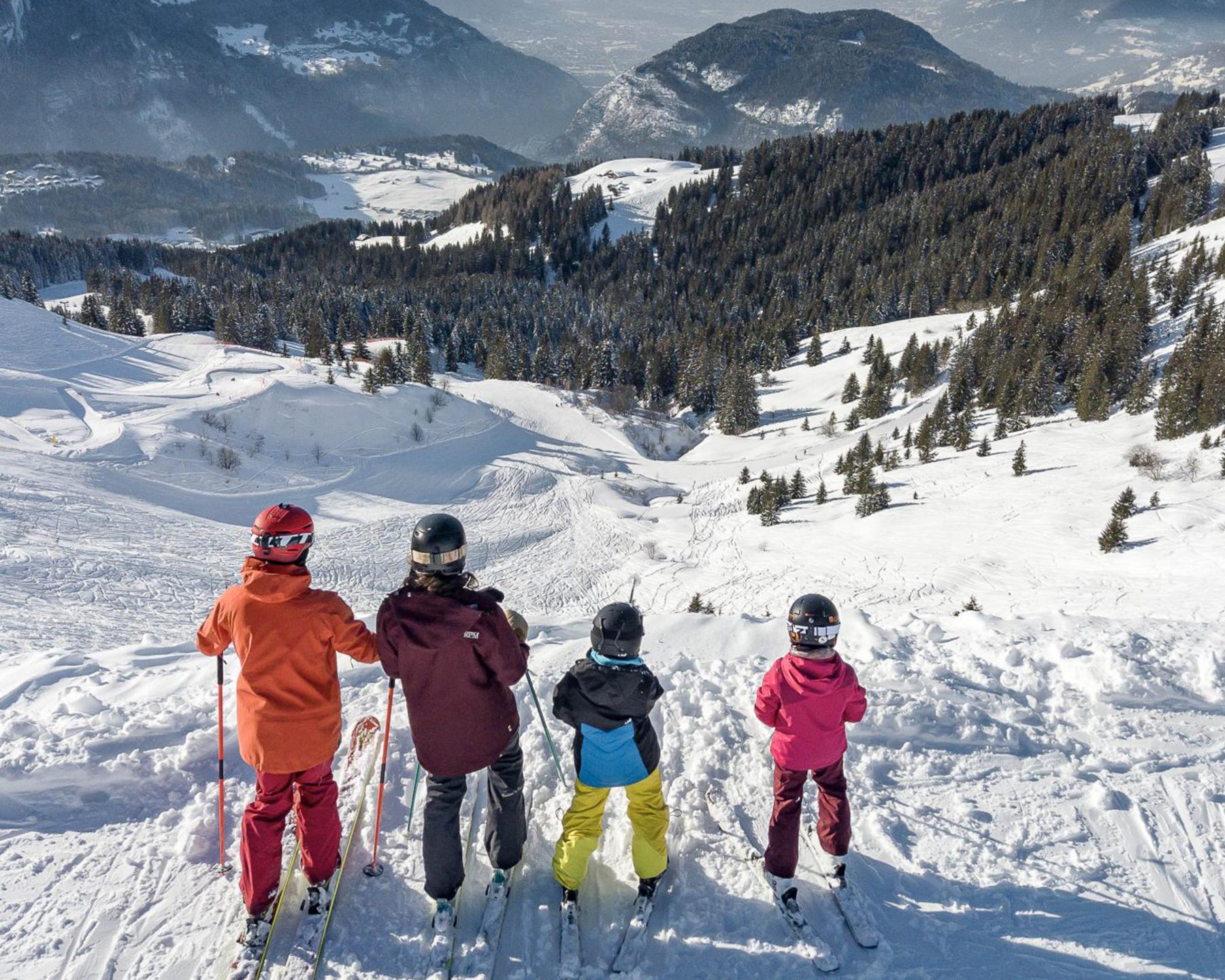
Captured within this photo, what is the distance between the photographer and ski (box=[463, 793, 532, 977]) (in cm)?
338

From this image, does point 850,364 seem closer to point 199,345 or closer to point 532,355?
point 532,355

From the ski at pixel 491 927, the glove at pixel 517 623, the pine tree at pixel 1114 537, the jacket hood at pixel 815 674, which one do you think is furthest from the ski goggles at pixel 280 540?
the pine tree at pixel 1114 537

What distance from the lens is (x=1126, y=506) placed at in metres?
17.2

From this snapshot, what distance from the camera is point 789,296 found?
90750 mm

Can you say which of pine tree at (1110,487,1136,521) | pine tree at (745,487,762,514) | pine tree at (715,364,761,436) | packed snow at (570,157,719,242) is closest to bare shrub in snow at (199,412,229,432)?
pine tree at (745,487,762,514)

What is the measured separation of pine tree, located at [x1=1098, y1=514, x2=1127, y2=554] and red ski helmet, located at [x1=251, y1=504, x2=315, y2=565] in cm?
1925

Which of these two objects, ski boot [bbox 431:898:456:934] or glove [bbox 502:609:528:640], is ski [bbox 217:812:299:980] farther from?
glove [bbox 502:609:528:640]

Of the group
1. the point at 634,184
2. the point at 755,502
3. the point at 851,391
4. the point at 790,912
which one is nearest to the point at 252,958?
the point at 790,912

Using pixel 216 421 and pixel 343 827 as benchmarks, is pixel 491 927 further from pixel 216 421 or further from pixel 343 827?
pixel 216 421

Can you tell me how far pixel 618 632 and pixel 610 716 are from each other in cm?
58

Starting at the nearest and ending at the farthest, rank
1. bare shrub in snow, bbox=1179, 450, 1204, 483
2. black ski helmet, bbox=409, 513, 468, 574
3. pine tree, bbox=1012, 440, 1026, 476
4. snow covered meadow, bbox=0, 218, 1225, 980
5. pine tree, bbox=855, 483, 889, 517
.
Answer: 1. black ski helmet, bbox=409, 513, 468, 574
2. snow covered meadow, bbox=0, 218, 1225, 980
3. bare shrub in snow, bbox=1179, 450, 1204, 483
4. pine tree, bbox=1012, 440, 1026, 476
5. pine tree, bbox=855, 483, 889, 517

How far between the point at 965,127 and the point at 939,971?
14779 cm

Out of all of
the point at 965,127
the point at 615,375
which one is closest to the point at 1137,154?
the point at 965,127

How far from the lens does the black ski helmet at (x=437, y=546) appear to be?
334cm
